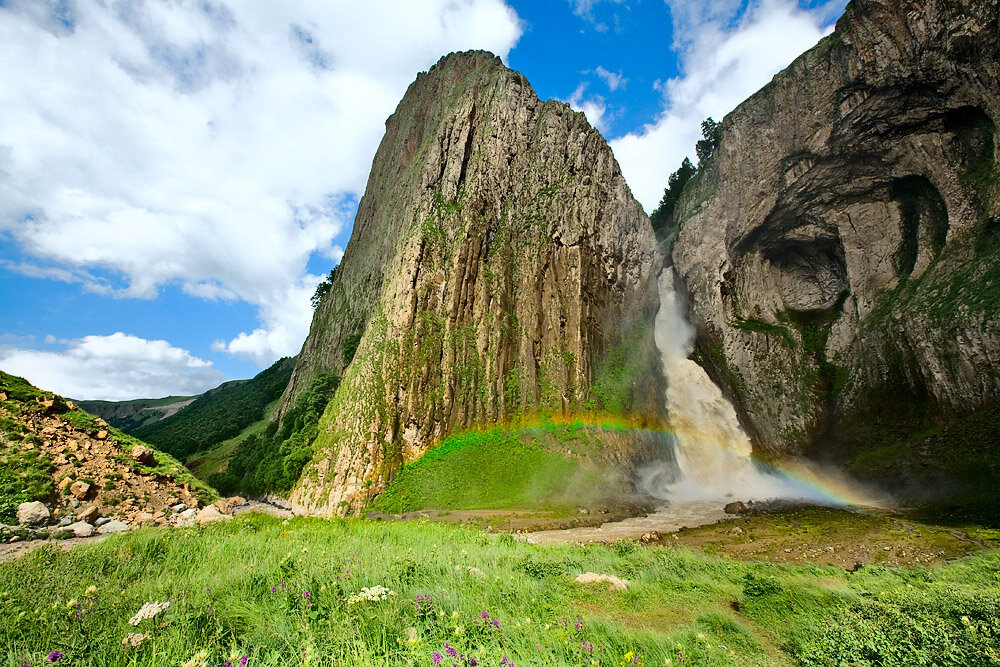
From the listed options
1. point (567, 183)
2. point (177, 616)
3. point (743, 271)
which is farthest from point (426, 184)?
point (177, 616)

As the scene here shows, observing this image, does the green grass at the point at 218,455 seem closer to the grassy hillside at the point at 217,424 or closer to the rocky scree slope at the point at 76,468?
the grassy hillside at the point at 217,424

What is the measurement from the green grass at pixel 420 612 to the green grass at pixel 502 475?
17125 mm

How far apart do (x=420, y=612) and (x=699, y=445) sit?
34358 millimetres

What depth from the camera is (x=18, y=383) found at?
1077cm

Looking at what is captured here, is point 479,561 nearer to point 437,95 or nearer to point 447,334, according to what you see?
point 447,334

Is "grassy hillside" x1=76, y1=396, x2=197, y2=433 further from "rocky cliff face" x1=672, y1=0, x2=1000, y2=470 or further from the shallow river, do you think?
"rocky cliff face" x1=672, y1=0, x2=1000, y2=470

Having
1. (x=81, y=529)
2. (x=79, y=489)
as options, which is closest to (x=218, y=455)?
(x=79, y=489)

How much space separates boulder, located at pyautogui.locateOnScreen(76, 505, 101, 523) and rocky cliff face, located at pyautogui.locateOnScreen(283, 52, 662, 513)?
16028 mm

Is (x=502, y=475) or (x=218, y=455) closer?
(x=502, y=475)

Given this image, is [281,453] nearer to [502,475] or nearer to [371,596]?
[502,475]

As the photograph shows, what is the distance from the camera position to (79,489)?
8992 mm

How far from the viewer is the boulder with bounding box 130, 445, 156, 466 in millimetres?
11195

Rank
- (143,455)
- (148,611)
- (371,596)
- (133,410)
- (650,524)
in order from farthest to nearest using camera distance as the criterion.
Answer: (133,410) < (650,524) < (143,455) < (371,596) < (148,611)

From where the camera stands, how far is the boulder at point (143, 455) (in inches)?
441
